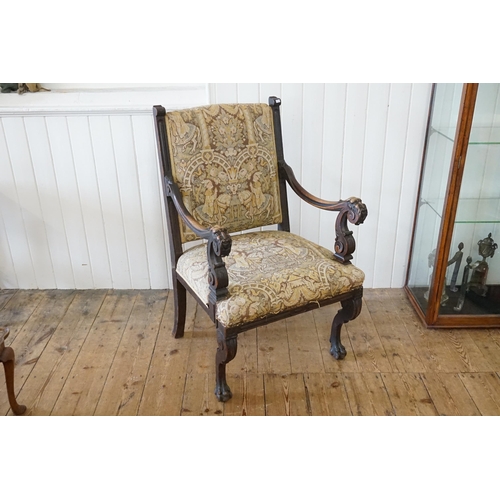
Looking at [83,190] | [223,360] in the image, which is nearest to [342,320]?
[223,360]

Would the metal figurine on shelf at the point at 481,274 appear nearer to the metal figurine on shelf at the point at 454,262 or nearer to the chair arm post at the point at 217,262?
the metal figurine on shelf at the point at 454,262

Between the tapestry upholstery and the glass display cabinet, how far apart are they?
75 cm

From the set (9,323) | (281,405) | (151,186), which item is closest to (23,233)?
(9,323)

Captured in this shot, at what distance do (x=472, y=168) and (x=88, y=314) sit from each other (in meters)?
1.93

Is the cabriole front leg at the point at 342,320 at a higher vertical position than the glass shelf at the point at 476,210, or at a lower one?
lower

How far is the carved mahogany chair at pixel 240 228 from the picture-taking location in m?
1.82

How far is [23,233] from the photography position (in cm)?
265

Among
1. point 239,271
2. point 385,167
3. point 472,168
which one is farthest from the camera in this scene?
point 385,167

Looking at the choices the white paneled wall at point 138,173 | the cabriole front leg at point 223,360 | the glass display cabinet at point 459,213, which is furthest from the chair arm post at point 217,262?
the glass display cabinet at point 459,213

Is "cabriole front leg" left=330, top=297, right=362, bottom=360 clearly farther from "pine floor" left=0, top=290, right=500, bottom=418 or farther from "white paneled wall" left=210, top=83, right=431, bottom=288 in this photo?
"white paneled wall" left=210, top=83, right=431, bottom=288

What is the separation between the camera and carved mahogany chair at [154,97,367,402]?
1.82 metres

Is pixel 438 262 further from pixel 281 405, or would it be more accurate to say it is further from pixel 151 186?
pixel 151 186

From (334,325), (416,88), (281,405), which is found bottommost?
(281,405)

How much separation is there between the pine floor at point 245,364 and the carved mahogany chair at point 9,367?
5 centimetres
